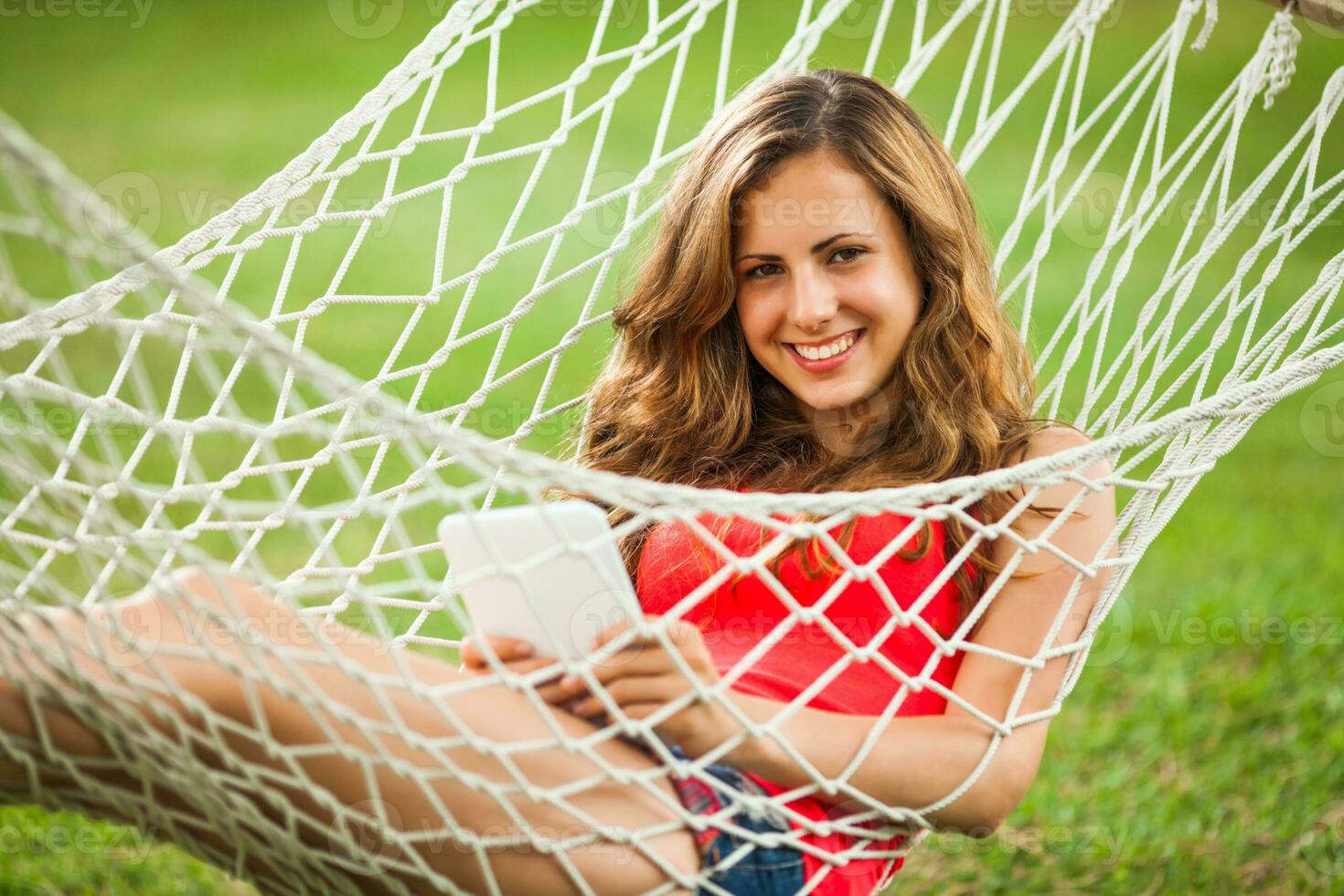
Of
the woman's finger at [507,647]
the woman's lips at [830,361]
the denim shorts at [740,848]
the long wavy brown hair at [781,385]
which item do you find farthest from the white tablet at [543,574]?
the woman's lips at [830,361]

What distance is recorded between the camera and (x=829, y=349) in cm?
137

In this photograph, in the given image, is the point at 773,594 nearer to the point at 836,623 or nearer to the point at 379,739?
the point at 836,623

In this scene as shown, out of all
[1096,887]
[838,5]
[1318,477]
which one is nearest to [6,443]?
[838,5]

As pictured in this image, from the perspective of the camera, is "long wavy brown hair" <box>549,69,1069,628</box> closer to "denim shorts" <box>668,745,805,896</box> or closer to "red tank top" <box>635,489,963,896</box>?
"red tank top" <box>635,489,963,896</box>

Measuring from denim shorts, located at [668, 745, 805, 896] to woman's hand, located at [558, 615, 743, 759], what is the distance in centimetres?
4

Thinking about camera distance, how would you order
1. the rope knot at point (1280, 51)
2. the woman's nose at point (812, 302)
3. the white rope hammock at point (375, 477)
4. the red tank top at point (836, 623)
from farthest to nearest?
the rope knot at point (1280, 51) → the woman's nose at point (812, 302) → the red tank top at point (836, 623) → the white rope hammock at point (375, 477)

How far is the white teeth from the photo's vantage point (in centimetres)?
137

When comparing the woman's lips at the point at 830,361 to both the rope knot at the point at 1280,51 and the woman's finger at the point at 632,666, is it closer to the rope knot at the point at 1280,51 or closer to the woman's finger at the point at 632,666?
the woman's finger at the point at 632,666

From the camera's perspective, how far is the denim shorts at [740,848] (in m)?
1.07

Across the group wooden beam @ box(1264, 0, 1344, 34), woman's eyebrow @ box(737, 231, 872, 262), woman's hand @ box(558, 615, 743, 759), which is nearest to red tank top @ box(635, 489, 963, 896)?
woman's hand @ box(558, 615, 743, 759)

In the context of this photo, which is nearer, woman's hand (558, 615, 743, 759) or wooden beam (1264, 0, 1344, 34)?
woman's hand (558, 615, 743, 759)

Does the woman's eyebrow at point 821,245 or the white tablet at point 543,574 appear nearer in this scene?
the white tablet at point 543,574

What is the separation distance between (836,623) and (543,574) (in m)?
0.35

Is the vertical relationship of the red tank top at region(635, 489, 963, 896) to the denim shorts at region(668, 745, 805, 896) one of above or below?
above
